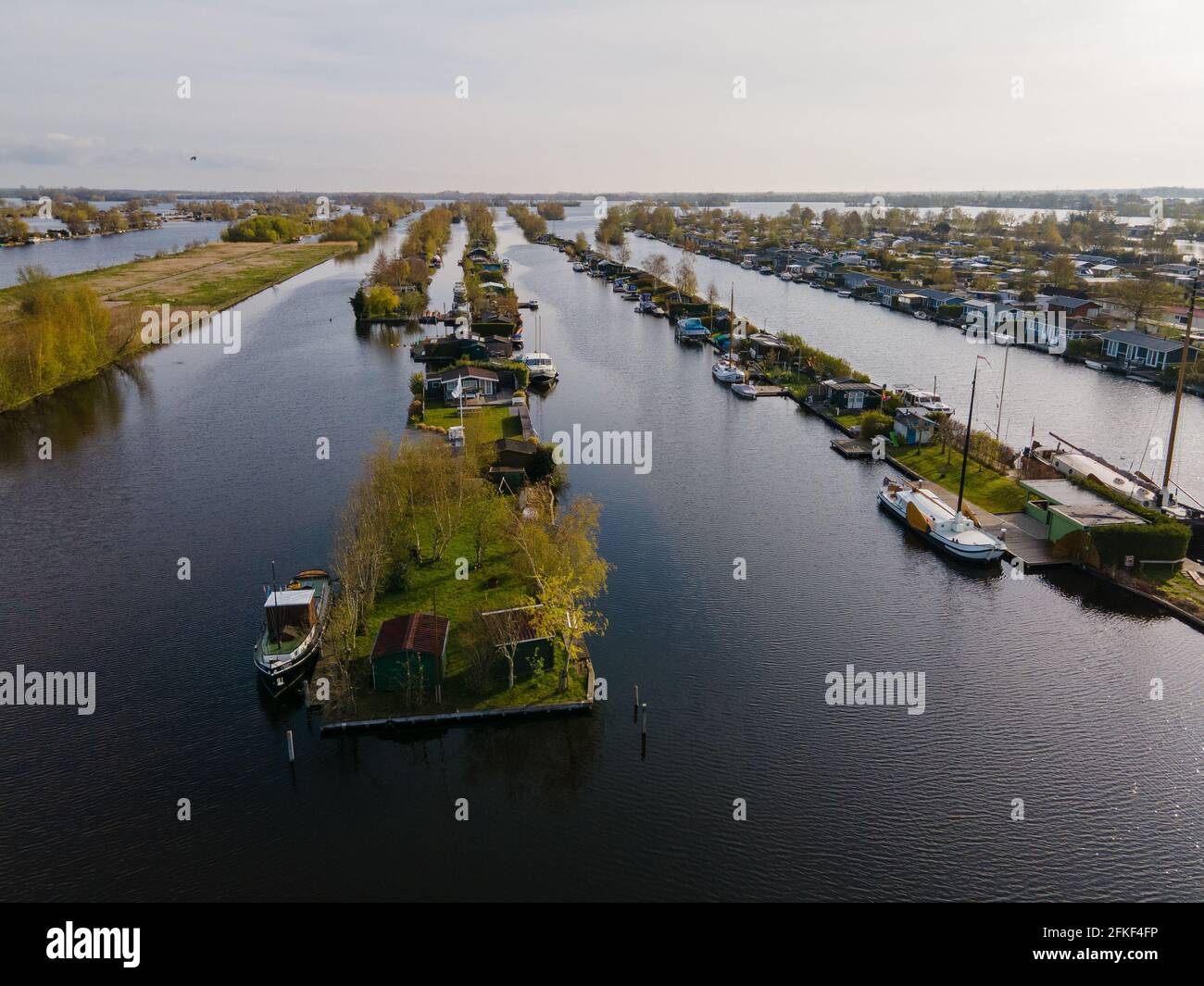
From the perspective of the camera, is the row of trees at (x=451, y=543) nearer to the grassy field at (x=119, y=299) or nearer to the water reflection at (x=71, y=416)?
the water reflection at (x=71, y=416)

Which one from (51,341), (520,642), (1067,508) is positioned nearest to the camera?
(520,642)

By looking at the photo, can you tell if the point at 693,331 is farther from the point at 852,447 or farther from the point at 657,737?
the point at 657,737

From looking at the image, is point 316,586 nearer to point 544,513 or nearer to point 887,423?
point 544,513

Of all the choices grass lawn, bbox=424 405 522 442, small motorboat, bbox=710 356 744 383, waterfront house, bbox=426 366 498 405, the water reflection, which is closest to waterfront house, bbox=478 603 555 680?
grass lawn, bbox=424 405 522 442

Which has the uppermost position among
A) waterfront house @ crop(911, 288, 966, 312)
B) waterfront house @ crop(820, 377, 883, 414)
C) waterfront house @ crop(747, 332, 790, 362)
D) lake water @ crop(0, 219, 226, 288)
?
lake water @ crop(0, 219, 226, 288)

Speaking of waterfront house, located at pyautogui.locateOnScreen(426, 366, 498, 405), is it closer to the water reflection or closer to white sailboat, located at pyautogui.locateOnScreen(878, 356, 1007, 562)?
the water reflection

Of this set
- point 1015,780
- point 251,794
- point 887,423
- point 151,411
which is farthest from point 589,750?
point 151,411

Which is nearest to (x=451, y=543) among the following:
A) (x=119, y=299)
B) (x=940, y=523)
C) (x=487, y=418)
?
(x=487, y=418)
